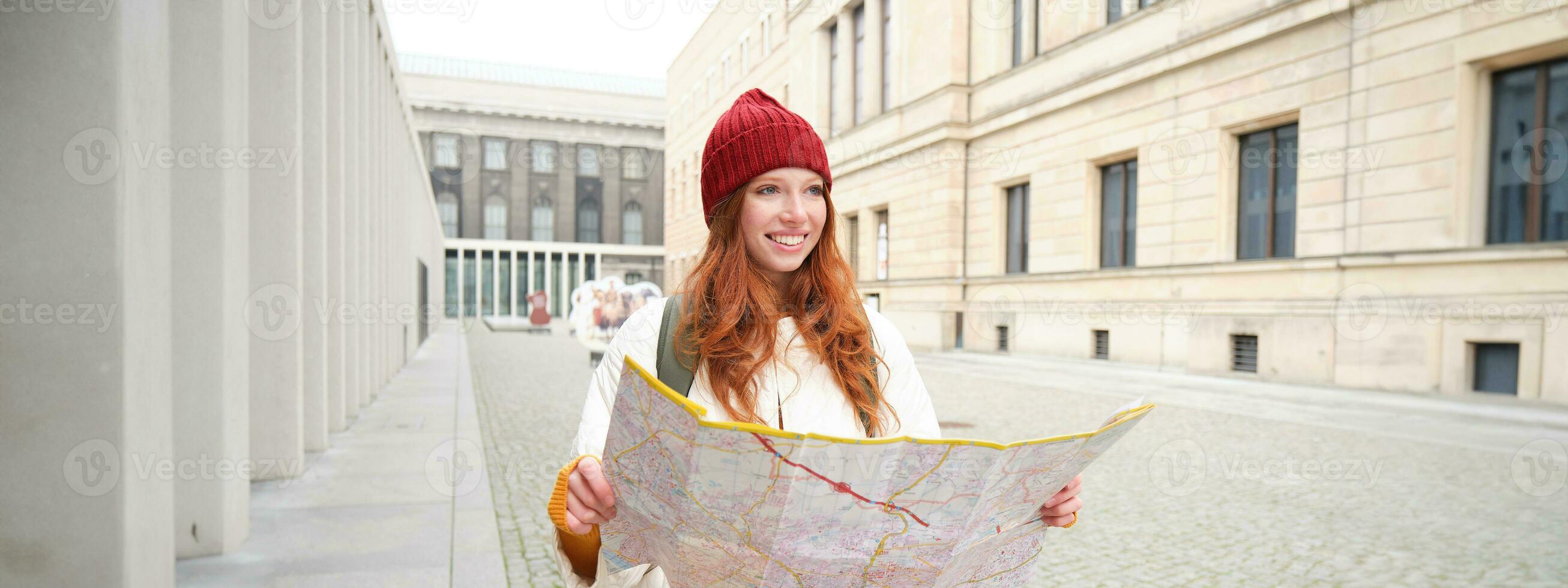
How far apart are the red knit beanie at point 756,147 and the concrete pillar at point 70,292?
1889 millimetres

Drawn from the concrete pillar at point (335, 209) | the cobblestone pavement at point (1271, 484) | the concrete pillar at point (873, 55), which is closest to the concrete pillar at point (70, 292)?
the cobblestone pavement at point (1271, 484)

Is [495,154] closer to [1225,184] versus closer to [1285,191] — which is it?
[1225,184]

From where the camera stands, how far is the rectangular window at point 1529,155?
10.3 meters

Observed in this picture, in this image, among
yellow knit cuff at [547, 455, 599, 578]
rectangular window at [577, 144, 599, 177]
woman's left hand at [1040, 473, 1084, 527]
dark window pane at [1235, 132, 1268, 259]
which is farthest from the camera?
rectangular window at [577, 144, 599, 177]

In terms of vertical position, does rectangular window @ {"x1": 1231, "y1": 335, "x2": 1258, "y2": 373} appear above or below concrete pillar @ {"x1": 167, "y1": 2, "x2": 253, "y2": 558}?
below

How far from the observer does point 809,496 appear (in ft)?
3.38

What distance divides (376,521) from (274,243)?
195 centimetres

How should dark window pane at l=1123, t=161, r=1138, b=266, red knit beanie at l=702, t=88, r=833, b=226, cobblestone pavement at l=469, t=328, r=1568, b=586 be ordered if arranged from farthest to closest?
dark window pane at l=1123, t=161, r=1138, b=266
cobblestone pavement at l=469, t=328, r=1568, b=586
red knit beanie at l=702, t=88, r=833, b=226

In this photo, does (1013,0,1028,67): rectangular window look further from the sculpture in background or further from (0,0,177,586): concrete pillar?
(0,0,177,586): concrete pillar

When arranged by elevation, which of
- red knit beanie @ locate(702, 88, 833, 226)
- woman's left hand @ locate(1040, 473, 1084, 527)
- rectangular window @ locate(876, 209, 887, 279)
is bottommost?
woman's left hand @ locate(1040, 473, 1084, 527)

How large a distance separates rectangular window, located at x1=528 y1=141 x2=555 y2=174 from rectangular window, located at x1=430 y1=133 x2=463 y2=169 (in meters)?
4.73

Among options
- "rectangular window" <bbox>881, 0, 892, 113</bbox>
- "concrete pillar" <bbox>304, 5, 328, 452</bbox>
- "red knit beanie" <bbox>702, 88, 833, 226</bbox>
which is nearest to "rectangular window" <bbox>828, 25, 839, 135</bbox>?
"rectangular window" <bbox>881, 0, 892, 113</bbox>

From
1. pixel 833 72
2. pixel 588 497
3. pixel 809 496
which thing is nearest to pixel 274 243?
pixel 588 497

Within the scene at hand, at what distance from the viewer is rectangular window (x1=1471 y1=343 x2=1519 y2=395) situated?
10.2 metres
